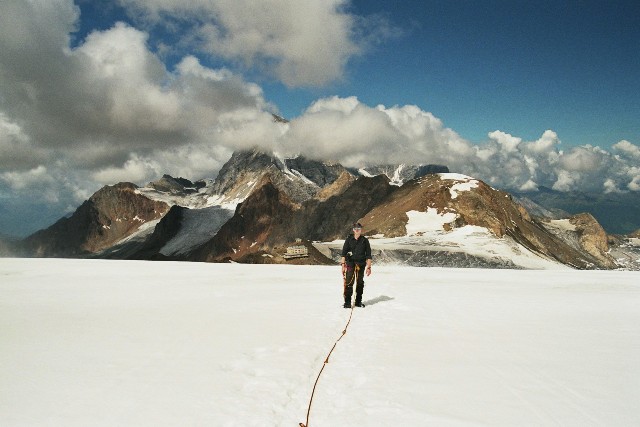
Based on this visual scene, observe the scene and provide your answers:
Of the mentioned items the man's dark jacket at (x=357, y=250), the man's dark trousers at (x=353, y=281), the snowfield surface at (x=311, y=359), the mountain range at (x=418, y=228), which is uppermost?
the mountain range at (x=418, y=228)

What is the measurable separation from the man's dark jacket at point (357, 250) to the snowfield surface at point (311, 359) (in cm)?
149

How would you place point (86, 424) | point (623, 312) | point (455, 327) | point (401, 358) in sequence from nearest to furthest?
point (86, 424), point (401, 358), point (455, 327), point (623, 312)

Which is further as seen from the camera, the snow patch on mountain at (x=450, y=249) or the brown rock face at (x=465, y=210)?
the brown rock face at (x=465, y=210)

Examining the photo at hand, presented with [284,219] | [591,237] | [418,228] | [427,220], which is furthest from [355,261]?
[591,237]

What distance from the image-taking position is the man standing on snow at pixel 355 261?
11.8 metres

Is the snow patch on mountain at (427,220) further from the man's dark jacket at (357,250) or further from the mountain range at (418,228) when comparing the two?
the man's dark jacket at (357,250)

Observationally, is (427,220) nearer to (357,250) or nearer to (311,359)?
(357,250)

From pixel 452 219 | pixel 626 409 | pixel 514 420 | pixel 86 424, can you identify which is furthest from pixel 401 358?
pixel 452 219

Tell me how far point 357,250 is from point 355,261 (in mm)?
358

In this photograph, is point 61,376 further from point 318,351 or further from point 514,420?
point 514,420

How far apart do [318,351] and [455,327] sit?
12.2ft

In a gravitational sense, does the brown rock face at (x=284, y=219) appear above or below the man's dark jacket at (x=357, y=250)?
above

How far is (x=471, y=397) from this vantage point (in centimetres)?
537

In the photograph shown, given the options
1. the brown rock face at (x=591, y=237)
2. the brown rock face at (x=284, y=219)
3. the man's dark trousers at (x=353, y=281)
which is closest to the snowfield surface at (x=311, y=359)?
the man's dark trousers at (x=353, y=281)
